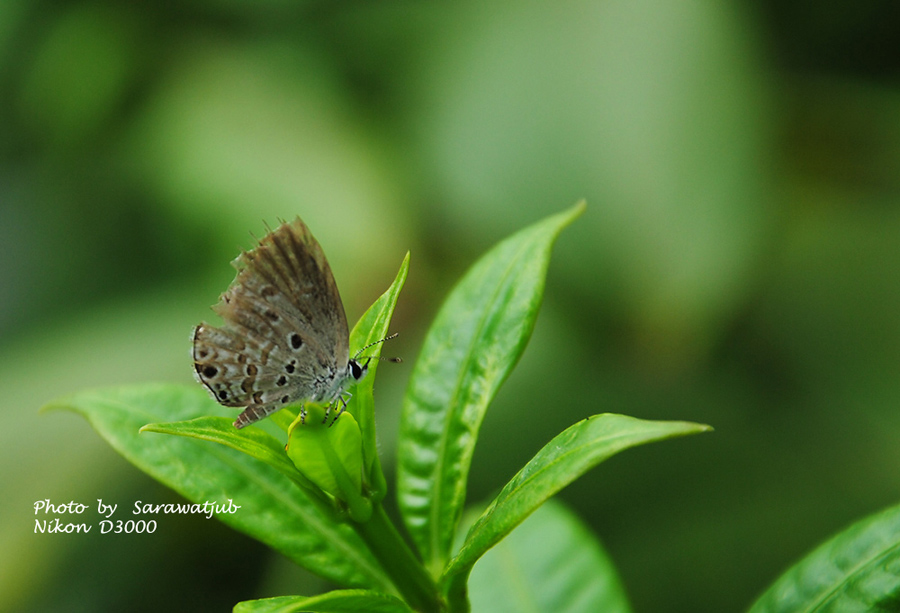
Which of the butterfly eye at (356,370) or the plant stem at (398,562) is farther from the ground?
the butterfly eye at (356,370)

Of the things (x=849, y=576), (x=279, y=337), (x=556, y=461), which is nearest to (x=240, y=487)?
(x=279, y=337)

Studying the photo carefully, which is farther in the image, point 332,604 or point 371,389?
point 371,389

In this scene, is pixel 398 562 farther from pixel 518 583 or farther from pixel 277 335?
pixel 518 583

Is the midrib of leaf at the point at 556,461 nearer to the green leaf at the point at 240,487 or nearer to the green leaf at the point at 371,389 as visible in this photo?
the green leaf at the point at 371,389

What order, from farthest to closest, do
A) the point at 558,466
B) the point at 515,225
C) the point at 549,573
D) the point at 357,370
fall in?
the point at 515,225 → the point at 549,573 → the point at 357,370 → the point at 558,466

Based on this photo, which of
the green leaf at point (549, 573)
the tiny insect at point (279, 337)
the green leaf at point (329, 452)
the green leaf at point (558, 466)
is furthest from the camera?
the green leaf at point (549, 573)

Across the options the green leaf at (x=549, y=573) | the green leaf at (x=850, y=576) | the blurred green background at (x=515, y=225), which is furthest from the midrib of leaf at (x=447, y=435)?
the blurred green background at (x=515, y=225)

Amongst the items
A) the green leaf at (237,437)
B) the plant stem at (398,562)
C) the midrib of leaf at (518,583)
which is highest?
the green leaf at (237,437)
